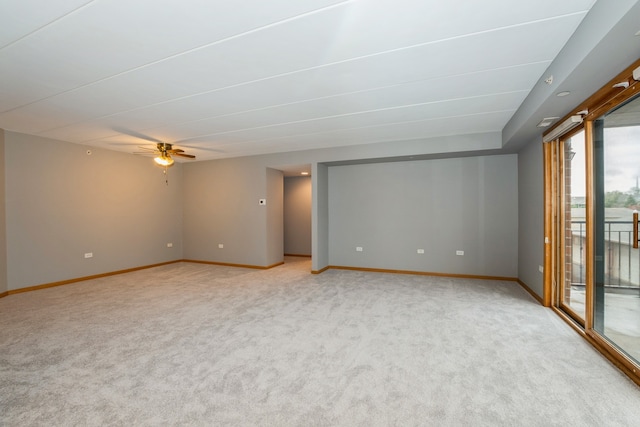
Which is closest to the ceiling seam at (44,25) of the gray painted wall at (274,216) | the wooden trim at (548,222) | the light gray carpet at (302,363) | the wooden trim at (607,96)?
the light gray carpet at (302,363)

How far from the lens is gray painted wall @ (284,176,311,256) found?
8195mm

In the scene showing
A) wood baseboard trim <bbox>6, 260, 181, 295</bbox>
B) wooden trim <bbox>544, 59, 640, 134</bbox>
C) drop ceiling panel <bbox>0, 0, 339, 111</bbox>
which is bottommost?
wood baseboard trim <bbox>6, 260, 181, 295</bbox>

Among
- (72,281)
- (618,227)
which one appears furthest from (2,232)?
(618,227)

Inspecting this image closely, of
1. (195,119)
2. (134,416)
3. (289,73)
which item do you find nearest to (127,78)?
(195,119)

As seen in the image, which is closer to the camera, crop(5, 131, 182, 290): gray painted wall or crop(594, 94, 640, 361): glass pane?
crop(594, 94, 640, 361): glass pane

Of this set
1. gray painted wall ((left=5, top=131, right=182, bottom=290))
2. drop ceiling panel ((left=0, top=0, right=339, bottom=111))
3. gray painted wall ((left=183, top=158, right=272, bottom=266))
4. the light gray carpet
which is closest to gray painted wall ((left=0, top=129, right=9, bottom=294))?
gray painted wall ((left=5, top=131, right=182, bottom=290))

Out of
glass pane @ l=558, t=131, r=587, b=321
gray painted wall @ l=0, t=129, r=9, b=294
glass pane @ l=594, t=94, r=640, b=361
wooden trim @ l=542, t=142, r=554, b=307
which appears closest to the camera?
glass pane @ l=594, t=94, r=640, b=361

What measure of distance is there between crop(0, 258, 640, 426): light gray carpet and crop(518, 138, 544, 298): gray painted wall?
2.03ft

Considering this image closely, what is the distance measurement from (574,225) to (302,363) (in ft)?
12.8

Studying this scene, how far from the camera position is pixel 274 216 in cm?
662

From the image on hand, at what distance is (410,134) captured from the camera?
472cm

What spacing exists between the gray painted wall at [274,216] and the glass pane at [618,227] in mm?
5462

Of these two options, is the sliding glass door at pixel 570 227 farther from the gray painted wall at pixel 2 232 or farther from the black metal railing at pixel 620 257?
the gray painted wall at pixel 2 232

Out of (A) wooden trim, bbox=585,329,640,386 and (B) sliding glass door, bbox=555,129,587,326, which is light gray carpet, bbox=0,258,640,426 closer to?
(A) wooden trim, bbox=585,329,640,386
